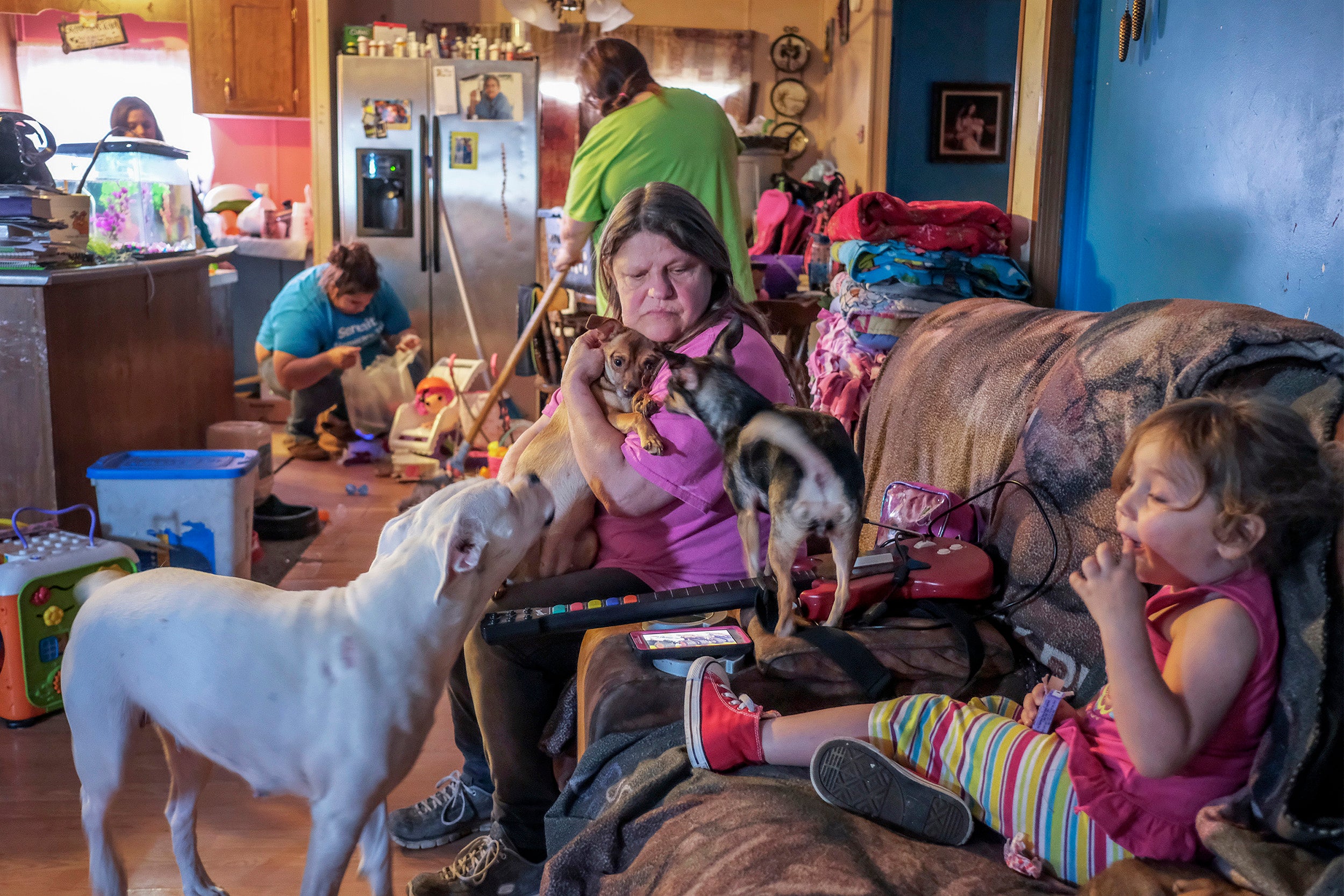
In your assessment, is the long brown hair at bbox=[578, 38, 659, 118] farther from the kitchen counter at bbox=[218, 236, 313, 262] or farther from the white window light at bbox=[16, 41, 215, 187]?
the white window light at bbox=[16, 41, 215, 187]

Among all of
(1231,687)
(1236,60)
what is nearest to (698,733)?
(1231,687)

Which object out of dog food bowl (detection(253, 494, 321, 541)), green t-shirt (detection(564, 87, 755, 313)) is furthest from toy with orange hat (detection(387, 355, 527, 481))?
green t-shirt (detection(564, 87, 755, 313))

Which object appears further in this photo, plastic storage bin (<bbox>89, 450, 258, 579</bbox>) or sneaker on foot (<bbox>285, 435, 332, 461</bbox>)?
sneaker on foot (<bbox>285, 435, 332, 461</bbox>)

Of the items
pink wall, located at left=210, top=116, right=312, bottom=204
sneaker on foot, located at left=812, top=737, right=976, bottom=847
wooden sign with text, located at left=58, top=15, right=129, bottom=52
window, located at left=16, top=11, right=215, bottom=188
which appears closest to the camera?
sneaker on foot, located at left=812, top=737, right=976, bottom=847

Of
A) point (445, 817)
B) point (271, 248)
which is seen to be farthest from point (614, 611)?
point (271, 248)

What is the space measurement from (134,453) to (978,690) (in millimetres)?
2521

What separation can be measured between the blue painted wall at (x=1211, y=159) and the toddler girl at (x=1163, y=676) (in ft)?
2.72

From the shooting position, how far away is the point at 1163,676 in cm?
102

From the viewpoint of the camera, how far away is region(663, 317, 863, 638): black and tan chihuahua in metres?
1.26

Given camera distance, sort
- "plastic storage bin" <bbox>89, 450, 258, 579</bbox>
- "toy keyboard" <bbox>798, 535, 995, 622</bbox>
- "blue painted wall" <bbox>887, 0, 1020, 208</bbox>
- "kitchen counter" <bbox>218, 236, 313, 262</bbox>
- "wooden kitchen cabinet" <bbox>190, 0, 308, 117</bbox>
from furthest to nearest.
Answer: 1. "wooden kitchen cabinet" <bbox>190, 0, 308, 117</bbox>
2. "kitchen counter" <bbox>218, 236, 313, 262</bbox>
3. "blue painted wall" <bbox>887, 0, 1020, 208</bbox>
4. "plastic storage bin" <bbox>89, 450, 258, 579</bbox>
5. "toy keyboard" <bbox>798, 535, 995, 622</bbox>

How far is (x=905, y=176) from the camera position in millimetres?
5930

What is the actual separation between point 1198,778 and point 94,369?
119 inches

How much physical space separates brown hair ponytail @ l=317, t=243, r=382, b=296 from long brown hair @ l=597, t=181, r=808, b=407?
11.5 ft

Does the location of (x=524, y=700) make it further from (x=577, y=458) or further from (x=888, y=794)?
(x=888, y=794)
